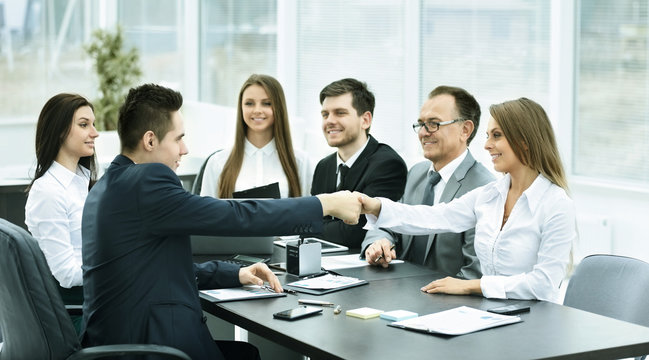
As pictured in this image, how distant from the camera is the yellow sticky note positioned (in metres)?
2.72

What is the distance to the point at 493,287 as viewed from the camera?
3.00 metres

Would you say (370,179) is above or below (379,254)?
above

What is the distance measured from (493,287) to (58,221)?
1709mm

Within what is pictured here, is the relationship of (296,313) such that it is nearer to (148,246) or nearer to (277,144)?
(148,246)

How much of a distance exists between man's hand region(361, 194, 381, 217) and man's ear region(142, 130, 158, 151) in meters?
0.94

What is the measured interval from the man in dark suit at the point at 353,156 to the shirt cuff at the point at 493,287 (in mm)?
1280

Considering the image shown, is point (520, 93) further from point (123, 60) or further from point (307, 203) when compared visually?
point (123, 60)

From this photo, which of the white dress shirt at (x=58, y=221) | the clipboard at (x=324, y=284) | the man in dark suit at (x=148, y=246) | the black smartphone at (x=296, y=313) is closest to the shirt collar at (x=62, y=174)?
the white dress shirt at (x=58, y=221)

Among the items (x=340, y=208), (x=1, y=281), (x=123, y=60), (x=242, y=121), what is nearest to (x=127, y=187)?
(x=1, y=281)

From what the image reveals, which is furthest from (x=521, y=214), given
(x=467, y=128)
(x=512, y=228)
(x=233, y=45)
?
(x=233, y=45)

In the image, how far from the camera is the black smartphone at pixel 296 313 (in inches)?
107

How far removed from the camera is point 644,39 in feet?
19.1

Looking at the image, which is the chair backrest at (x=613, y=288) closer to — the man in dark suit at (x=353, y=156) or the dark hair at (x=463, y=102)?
the dark hair at (x=463, y=102)

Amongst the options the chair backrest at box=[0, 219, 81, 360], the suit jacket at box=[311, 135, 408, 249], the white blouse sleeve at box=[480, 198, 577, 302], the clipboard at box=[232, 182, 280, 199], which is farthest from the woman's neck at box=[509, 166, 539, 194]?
the chair backrest at box=[0, 219, 81, 360]
